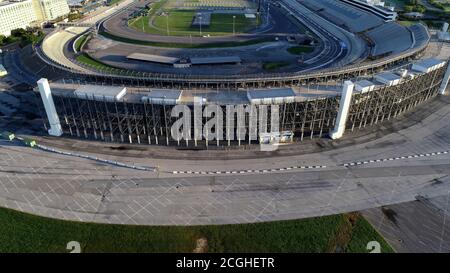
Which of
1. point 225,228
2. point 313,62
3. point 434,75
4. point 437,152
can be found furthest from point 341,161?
point 313,62

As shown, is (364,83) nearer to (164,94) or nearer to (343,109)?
(343,109)

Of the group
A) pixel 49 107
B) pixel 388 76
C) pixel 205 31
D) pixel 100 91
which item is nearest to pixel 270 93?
pixel 388 76

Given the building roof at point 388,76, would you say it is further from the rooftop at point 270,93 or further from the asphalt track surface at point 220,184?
the rooftop at point 270,93

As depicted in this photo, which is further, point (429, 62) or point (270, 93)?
point (429, 62)

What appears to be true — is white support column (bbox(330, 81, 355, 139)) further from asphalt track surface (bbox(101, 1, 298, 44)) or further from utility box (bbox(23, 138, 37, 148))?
asphalt track surface (bbox(101, 1, 298, 44))

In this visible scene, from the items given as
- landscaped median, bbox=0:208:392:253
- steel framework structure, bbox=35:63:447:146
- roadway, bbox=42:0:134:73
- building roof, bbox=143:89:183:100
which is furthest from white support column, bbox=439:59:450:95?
roadway, bbox=42:0:134:73

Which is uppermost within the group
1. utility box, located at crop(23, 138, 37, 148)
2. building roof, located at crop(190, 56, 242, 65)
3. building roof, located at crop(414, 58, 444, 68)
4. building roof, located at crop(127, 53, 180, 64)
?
building roof, located at crop(414, 58, 444, 68)

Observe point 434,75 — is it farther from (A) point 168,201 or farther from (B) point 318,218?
(A) point 168,201
